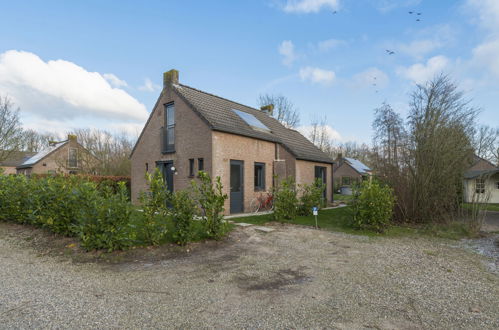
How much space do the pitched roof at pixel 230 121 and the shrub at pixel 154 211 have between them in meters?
5.62

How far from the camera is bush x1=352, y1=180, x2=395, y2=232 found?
27.1 ft

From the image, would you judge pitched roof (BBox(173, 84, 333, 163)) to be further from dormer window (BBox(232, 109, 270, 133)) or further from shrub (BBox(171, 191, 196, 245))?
shrub (BBox(171, 191, 196, 245))

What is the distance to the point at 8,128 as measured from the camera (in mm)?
21984

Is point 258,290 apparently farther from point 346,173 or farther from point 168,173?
point 346,173

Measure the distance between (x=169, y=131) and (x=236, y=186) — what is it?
4600mm

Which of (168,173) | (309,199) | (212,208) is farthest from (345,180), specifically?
(212,208)

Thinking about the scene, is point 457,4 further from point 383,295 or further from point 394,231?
point 383,295

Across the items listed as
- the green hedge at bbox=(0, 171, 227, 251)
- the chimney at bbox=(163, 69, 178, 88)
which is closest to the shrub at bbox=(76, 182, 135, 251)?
the green hedge at bbox=(0, 171, 227, 251)

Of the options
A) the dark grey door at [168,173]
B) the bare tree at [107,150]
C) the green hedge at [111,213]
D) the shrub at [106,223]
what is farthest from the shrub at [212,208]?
the bare tree at [107,150]

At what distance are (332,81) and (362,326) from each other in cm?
1218

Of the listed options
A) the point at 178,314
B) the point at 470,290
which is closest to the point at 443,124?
the point at 470,290

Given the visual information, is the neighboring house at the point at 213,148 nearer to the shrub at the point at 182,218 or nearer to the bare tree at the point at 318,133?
the shrub at the point at 182,218

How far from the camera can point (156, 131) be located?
14.3 meters

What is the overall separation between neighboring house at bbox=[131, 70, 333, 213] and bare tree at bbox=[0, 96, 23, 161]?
47.5ft
